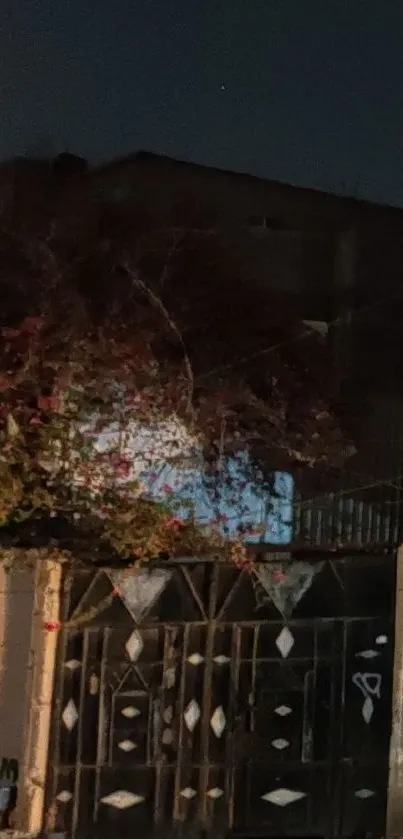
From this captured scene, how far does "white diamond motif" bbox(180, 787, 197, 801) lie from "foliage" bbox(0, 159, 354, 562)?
1.60m

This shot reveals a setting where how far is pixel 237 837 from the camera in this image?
6.26m

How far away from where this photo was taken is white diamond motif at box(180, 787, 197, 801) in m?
6.16

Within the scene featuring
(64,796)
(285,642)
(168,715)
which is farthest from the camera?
(285,642)

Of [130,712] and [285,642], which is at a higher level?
[285,642]

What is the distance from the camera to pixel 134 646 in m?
6.25

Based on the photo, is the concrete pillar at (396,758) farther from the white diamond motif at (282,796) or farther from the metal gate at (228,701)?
the white diamond motif at (282,796)

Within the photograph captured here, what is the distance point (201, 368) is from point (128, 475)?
95 centimetres

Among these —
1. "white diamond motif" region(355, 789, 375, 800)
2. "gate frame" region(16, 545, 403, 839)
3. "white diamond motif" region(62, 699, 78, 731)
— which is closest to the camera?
"gate frame" region(16, 545, 403, 839)

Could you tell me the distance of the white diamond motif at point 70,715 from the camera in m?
6.16

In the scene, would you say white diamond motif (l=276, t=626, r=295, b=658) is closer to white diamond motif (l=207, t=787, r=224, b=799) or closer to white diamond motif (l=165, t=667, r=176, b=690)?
white diamond motif (l=165, t=667, r=176, b=690)

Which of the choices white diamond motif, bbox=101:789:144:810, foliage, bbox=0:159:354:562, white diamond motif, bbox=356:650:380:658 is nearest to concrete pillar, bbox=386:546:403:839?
white diamond motif, bbox=356:650:380:658

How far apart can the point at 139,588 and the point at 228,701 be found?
3.25 ft

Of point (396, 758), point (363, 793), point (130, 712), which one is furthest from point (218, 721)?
point (396, 758)

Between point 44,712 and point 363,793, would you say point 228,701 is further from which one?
point 44,712
